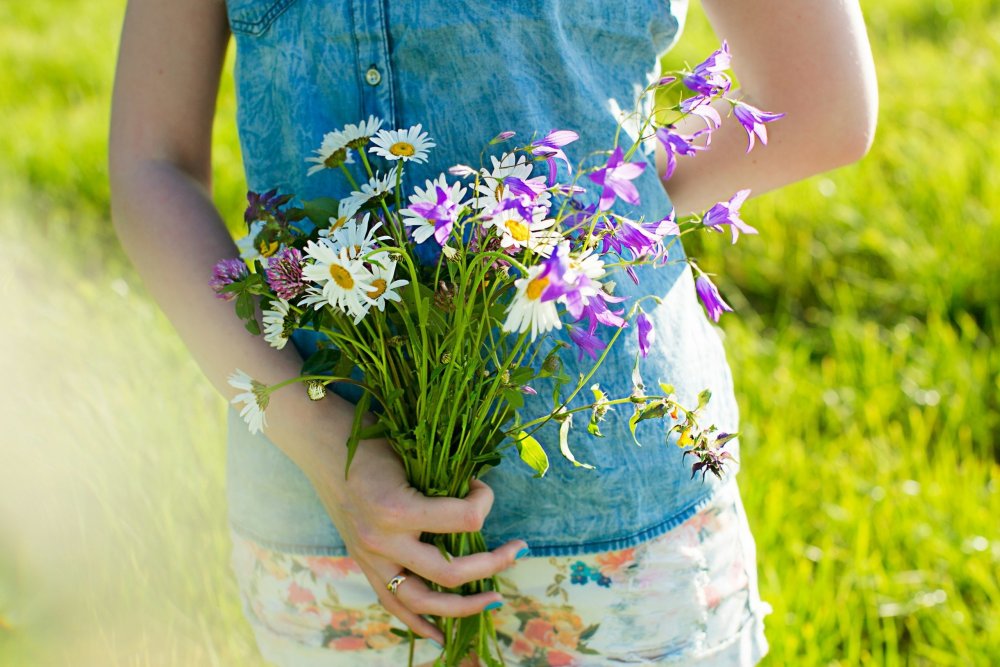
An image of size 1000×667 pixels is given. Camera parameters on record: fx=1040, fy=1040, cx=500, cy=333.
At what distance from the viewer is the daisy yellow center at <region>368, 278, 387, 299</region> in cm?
84

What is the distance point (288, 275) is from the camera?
863 mm

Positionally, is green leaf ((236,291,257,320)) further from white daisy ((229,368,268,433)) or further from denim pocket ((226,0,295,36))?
denim pocket ((226,0,295,36))

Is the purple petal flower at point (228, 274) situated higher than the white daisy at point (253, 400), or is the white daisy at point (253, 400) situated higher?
the purple petal flower at point (228, 274)

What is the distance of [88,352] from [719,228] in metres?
2.10

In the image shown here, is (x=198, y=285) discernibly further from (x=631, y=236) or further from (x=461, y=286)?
(x=631, y=236)

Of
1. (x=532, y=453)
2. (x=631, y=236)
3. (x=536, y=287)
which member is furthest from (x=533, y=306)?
(x=532, y=453)

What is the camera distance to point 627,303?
104 centimetres

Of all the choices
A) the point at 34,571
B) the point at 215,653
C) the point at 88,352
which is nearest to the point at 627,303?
the point at 34,571

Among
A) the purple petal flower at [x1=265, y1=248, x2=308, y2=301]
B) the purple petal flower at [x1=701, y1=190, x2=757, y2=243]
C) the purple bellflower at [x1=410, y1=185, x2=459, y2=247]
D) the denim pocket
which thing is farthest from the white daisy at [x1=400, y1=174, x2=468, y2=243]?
the denim pocket

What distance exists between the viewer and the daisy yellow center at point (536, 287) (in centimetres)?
73

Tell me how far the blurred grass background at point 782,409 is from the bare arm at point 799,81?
0.82 m

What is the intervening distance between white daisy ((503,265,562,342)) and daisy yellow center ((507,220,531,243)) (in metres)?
0.04

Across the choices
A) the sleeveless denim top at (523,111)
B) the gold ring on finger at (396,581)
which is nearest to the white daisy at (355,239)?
the sleeveless denim top at (523,111)

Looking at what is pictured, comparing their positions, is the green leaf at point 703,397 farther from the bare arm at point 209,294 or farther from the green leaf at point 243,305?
→ the green leaf at point 243,305
